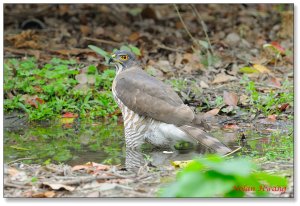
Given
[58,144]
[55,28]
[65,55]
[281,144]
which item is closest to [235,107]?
[281,144]

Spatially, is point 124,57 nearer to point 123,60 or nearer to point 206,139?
point 123,60

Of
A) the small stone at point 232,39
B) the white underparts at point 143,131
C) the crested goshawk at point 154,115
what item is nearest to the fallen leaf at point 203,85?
the crested goshawk at point 154,115

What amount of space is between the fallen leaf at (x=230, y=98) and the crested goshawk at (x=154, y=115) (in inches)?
61.2

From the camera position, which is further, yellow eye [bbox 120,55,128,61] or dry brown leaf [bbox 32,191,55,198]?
yellow eye [bbox 120,55,128,61]

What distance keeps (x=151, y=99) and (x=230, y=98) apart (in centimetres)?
194

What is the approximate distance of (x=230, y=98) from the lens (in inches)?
349

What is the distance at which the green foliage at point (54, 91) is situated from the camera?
8.71m

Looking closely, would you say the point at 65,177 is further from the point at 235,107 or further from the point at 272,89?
the point at 272,89

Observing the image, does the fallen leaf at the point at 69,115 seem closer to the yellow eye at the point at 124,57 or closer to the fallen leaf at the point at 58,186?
the yellow eye at the point at 124,57

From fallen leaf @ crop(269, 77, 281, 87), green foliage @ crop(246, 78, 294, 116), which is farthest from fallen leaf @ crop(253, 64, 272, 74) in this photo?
green foliage @ crop(246, 78, 294, 116)

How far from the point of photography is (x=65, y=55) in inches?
426

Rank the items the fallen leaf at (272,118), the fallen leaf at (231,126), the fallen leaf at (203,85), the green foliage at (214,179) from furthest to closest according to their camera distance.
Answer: the fallen leaf at (203,85), the fallen leaf at (272,118), the fallen leaf at (231,126), the green foliage at (214,179)

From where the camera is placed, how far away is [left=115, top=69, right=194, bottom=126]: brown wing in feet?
23.0

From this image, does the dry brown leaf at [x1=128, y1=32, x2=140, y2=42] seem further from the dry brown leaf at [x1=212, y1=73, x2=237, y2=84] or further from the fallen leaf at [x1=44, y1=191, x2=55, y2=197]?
the fallen leaf at [x1=44, y1=191, x2=55, y2=197]
